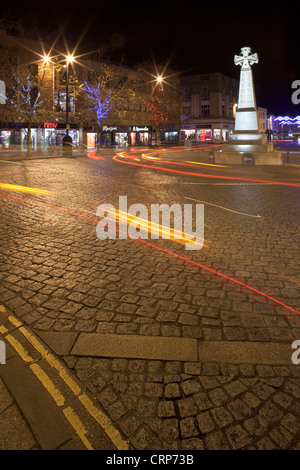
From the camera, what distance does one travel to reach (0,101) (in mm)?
34844

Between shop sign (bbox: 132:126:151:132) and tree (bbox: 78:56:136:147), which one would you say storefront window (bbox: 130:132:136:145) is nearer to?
shop sign (bbox: 132:126:151:132)

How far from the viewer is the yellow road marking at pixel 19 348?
323cm

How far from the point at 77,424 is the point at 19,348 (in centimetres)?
117

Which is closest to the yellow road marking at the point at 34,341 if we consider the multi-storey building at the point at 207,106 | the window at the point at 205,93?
the multi-storey building at the point at 207,106

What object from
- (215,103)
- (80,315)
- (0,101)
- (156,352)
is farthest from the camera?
(215,103)

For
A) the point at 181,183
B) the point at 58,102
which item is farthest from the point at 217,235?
the point at 58,102

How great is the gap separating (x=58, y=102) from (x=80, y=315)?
46.6 metres

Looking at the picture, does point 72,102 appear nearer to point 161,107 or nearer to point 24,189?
point 161,107

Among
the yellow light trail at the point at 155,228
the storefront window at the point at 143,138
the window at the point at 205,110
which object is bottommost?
the yellow light trail at the point at 155,228

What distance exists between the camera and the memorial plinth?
961 inches

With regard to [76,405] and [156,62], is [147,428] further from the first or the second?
[156,62]

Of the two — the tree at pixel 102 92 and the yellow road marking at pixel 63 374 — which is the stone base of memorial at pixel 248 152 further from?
the yellow road marking at pixel 63 374

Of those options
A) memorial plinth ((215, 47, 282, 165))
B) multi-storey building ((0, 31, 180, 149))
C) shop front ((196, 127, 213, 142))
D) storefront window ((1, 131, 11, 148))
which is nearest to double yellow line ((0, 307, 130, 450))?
memorial plinth ((215, 47, 282, 165))

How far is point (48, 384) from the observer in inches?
114
